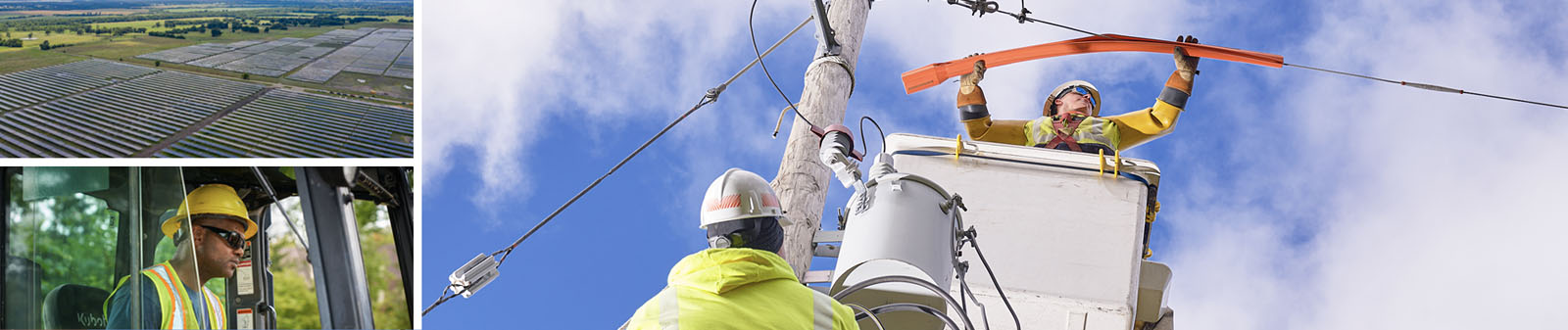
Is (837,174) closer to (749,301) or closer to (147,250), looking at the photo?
(749,301)

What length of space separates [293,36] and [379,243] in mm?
1082

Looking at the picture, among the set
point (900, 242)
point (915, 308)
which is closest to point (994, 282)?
point (900, 242)

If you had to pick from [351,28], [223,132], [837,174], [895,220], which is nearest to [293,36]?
[351,28]

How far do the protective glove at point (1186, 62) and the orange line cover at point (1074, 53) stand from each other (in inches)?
1.4

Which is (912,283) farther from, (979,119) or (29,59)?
(29,59)

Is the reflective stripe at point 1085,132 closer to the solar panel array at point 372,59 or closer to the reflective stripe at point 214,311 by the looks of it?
the solar panel array at point 372,59

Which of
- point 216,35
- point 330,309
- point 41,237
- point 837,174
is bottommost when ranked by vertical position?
point 330,309

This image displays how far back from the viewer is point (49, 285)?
3.95 m

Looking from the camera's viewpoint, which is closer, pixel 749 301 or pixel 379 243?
pixel 749 301

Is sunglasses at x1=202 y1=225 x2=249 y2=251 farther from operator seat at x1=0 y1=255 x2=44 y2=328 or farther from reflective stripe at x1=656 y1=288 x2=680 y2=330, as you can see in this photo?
reflective stripe at x1=656 y1=288 x2=680 y2=330

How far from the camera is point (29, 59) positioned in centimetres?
398

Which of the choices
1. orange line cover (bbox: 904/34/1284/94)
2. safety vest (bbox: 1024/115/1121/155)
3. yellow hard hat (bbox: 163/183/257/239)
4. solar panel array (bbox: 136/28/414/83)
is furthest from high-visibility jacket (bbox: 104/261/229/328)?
safety vest (bbox: 1024/115/1121/155)

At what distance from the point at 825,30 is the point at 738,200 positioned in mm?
2607

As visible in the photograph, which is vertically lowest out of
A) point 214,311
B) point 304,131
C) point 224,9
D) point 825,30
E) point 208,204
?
point 214,311
